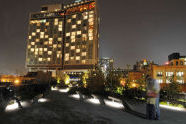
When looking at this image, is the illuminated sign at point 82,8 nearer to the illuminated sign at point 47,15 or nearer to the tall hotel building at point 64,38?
the tall hotel building at point 64,38

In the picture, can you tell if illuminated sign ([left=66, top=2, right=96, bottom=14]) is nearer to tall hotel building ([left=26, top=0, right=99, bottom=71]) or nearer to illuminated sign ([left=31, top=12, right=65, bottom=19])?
tall hotel building ([left=26, top=0, right=99, bottom=71])

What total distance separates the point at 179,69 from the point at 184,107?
59.1 meters

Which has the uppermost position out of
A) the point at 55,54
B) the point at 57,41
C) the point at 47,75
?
the point at 57,41

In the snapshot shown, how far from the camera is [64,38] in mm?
98812

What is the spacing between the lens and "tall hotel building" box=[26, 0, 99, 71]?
90.2 metres

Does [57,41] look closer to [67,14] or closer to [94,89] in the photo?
[67,14]

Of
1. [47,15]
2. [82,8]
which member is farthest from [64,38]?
[47,15]

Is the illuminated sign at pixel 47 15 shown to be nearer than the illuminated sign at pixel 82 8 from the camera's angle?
No

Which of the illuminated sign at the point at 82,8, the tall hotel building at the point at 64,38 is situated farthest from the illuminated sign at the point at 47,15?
the illuminated sign at the point at 82,8

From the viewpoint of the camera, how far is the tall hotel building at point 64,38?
9025 centimetres

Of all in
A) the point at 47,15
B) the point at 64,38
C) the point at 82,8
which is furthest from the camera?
the point at 47,15

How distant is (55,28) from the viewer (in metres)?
102

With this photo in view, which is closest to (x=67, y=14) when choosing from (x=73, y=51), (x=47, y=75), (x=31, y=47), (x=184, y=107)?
(x=73, y=51)

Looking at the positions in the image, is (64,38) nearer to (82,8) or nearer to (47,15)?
(82,8)
